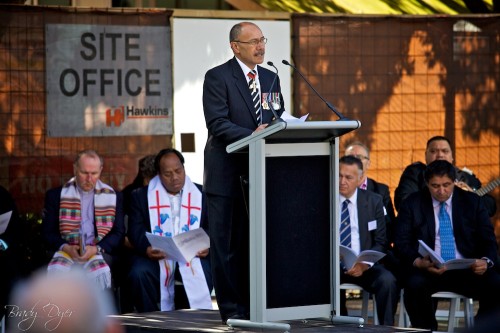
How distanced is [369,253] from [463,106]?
12.0ft

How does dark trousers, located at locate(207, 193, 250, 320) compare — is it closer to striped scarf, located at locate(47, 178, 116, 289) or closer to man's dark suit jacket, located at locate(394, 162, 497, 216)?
striped scarf, located at locate(47, 178, 116, 289)

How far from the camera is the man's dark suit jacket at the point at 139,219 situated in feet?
27.1

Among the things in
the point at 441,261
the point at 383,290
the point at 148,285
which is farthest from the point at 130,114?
the point at 441,261

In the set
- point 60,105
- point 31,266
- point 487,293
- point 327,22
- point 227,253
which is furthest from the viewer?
point 327,22

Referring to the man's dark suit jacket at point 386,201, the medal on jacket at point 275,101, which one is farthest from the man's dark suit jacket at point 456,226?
the medal on jacket at point 275,101

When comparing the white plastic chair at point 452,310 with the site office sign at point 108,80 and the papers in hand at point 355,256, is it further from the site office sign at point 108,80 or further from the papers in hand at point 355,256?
the site office sign at point 108,80

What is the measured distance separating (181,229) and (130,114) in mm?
1838

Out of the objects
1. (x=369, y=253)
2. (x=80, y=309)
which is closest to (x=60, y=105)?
(x=369, y=253)

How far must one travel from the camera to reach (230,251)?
5.93m

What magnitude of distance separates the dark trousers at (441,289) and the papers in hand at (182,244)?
62.9 inches

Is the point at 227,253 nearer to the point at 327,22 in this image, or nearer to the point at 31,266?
the point at 31,266

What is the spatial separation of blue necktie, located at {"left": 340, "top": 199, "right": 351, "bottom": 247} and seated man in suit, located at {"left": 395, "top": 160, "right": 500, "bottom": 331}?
1.45 feet

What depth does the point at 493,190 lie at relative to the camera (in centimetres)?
1098

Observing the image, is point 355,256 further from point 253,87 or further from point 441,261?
point 253,87
